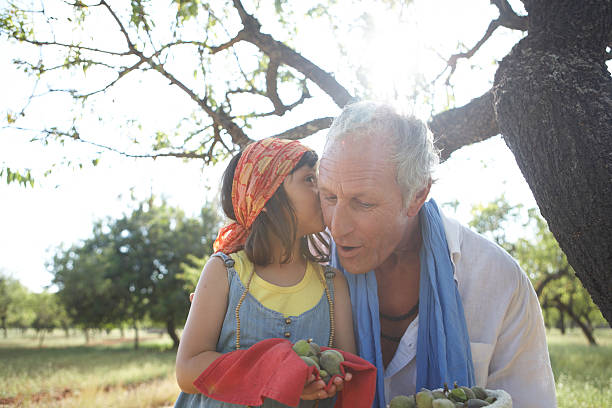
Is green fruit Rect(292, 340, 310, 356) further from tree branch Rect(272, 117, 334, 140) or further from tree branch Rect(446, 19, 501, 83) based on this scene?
tree branch Rect(446, 19, 501, 83)

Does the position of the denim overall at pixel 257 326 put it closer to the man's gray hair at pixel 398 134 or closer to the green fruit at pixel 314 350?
the green fruit at pixel 314 350

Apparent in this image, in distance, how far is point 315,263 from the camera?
2545 mm

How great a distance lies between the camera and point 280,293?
2.28 m

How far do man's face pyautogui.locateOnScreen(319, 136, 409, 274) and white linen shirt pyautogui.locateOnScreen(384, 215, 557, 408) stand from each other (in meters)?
0.53

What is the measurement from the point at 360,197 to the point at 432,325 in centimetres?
83

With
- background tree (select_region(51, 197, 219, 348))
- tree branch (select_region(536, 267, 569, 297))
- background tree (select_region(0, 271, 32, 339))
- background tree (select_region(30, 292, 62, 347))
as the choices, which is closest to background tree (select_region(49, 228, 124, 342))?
background tree (select_region(51, 197, 219, 348))

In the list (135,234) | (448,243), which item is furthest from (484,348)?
(135,234)

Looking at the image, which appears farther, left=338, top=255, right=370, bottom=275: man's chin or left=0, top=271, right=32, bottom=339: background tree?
left=0, top=271, right=32, bottom=339: background tree

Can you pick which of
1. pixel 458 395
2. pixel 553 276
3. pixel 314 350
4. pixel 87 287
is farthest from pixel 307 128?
pixel 87 287

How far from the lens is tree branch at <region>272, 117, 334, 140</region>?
4648 mm

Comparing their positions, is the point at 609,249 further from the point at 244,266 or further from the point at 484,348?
the point at 244,266

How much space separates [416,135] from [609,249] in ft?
3.71

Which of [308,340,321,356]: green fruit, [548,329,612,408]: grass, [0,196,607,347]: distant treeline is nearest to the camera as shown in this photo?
[308,340,321,356]: green fruit

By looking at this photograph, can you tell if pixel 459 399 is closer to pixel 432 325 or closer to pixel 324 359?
pixel 324 359
